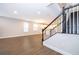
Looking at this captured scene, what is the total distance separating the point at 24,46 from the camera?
6.11 ft

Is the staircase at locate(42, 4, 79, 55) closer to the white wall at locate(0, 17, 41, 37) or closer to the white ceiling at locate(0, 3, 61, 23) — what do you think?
the white ceiling at locate(0, 3, 61, 23)

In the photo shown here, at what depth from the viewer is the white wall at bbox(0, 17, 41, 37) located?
1.82m

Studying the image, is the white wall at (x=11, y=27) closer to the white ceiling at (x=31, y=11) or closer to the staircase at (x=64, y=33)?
the white ceiling at (x=31, y=11)

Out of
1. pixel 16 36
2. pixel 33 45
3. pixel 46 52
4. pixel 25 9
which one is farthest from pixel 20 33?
pixel 46 52

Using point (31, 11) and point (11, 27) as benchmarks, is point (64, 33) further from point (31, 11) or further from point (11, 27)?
point (11, 27)

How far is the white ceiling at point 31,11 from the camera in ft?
5.99

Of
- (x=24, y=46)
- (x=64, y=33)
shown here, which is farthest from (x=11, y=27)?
(x=64, y=33)

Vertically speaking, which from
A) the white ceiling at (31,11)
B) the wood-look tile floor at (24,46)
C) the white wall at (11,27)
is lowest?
the wood-look tile floor at (24,46)

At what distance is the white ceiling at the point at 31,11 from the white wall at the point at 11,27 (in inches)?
3.8

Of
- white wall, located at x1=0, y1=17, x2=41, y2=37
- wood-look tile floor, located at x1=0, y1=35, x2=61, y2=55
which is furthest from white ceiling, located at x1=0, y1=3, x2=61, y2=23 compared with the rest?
wood-look tile floor, located at x1=0, y1=35, x2=61, y2=55

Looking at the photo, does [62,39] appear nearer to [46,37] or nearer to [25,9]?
[46,37]

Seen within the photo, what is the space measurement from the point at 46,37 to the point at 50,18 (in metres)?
0.38

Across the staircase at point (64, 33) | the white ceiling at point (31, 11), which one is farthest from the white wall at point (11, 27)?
the staircase at point (64, 33)

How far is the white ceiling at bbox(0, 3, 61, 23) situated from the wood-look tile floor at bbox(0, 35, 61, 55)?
370 mm
